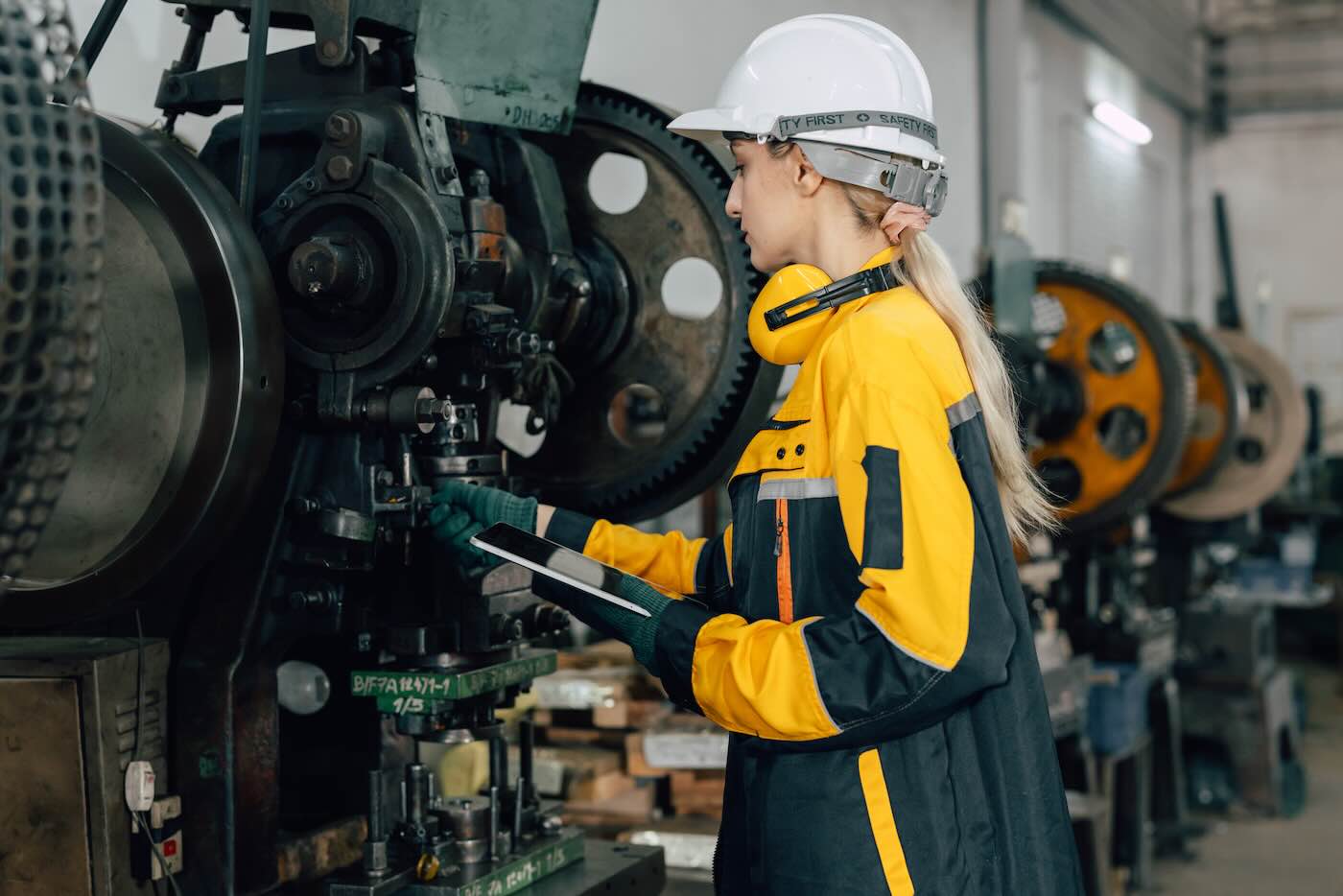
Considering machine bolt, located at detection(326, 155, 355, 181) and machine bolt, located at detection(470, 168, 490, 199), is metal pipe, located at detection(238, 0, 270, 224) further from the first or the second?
machine bolt, located at detection(470, 168, 490, 199)

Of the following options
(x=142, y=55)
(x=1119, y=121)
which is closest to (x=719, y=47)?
(x=142, y=55)

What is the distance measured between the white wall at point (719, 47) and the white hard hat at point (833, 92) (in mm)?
758

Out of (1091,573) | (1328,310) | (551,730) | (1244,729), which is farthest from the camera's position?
(1328,310)

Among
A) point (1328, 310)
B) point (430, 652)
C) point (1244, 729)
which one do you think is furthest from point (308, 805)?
point (1328, 310)

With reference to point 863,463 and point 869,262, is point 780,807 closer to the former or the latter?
point 863,463

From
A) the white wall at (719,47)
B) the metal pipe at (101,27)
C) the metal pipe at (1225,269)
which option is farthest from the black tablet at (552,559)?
the metal pipe at (1225,269)

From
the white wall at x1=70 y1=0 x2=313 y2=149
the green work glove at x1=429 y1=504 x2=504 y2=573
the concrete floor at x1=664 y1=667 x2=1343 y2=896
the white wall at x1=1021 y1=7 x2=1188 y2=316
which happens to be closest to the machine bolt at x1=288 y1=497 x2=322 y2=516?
the green work glove at x1=429 y1=504 x2=504 y2=573

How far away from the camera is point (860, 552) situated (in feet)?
3.77

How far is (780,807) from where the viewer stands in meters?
1.22

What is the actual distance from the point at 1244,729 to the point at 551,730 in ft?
10.3

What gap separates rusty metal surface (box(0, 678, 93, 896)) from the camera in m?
1.21

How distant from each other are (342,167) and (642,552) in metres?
0.48

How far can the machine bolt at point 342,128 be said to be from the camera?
4.34ft

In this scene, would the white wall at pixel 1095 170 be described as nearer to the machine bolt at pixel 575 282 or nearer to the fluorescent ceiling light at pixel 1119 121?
the fluorescent ceiling light at pixel 1119 121
